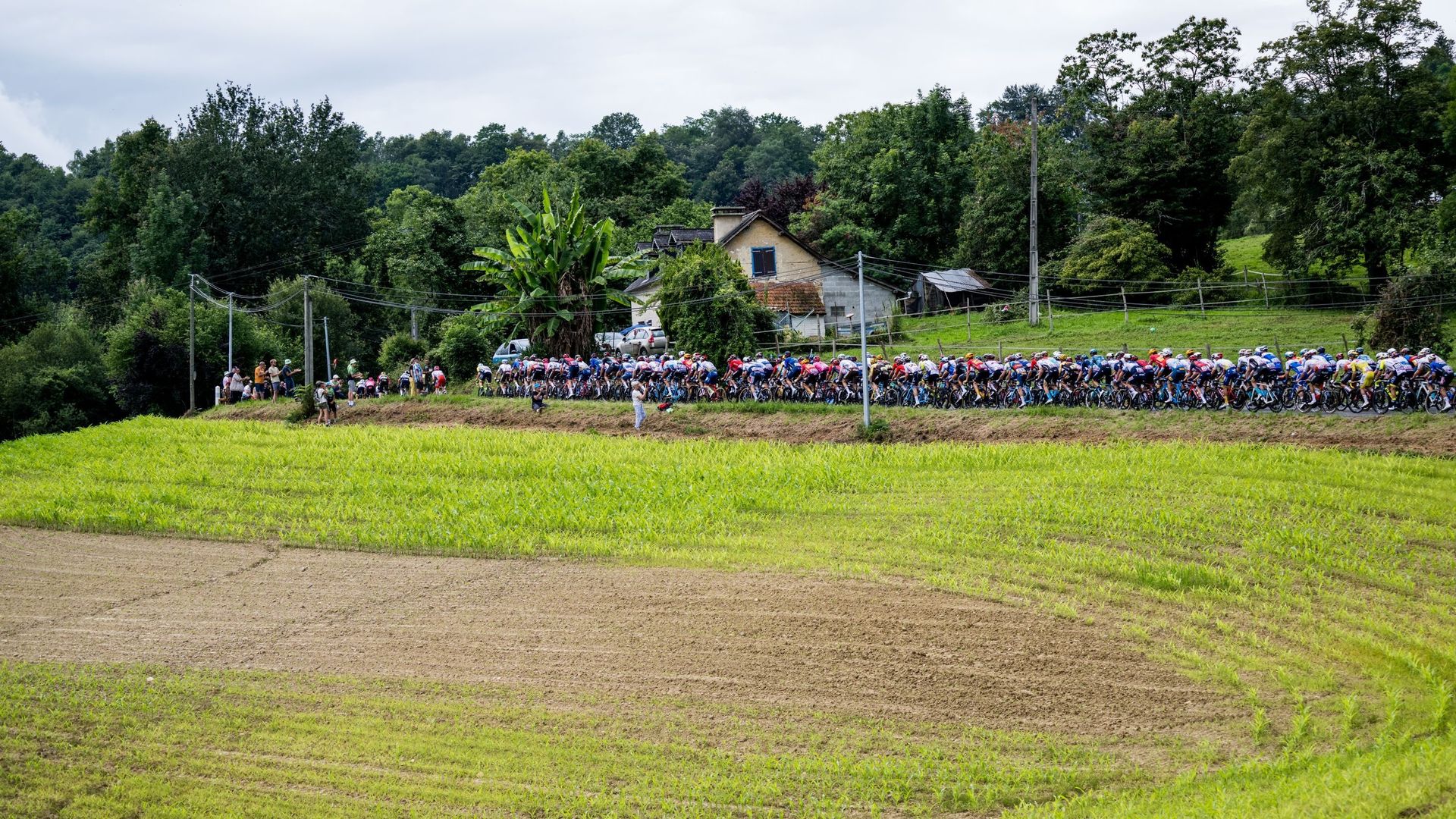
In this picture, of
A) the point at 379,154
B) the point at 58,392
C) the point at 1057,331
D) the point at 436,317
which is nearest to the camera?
the point at 1057,331

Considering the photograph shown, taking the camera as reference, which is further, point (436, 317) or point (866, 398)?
point (436, 317)

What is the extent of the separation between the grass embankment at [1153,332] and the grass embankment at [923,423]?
8072 millimetres

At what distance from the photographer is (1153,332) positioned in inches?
1763

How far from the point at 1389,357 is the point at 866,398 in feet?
38.9

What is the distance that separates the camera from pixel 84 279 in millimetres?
81312

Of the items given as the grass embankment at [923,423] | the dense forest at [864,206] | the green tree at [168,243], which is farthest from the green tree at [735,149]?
the grass embankment at [923,423]

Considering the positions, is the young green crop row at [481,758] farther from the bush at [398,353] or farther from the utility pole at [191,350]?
the bush at [398,353]

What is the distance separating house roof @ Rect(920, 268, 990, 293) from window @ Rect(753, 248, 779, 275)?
730 centimetres

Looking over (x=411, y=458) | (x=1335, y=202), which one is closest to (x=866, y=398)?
(x=411, y=458)

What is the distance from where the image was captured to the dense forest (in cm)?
4934

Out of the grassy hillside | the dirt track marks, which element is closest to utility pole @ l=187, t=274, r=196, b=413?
the dirt track marks

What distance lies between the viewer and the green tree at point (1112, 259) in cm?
5281

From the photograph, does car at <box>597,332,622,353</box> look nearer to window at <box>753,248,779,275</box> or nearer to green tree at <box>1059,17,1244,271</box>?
window at <box>753,248,779,275</box>

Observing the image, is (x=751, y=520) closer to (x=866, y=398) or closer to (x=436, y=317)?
(x=866, y=398)
